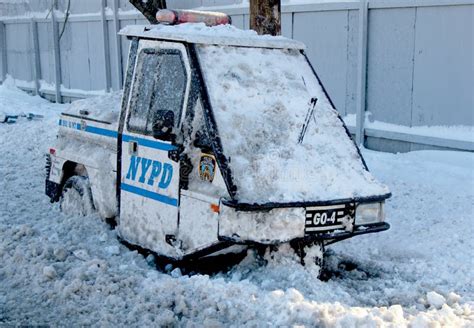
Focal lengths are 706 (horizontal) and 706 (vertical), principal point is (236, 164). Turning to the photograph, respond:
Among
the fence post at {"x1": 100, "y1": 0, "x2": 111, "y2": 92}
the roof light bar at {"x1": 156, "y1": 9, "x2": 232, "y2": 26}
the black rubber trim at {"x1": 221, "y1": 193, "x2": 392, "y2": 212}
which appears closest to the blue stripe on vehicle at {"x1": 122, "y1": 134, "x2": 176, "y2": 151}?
the black rubber trim at {"x1": 221, "y1": 193, "x2": 392, "y2": 212}

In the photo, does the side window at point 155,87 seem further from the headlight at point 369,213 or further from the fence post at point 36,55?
the fence post at point 36,55

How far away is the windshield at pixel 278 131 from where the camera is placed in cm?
528

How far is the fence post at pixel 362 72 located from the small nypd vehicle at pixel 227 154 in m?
4.91

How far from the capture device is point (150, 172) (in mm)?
5949

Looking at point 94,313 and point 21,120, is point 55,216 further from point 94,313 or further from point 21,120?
point 21,120

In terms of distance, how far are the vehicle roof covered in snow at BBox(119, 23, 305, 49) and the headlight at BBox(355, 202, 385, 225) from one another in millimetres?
1612

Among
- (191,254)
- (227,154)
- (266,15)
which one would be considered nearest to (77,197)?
(191,254)

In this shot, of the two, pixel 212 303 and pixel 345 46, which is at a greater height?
pixel 345 46

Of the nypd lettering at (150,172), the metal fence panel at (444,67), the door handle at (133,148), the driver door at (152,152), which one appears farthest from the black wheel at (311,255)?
the metal fence panel at (444,67)

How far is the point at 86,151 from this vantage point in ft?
23.2

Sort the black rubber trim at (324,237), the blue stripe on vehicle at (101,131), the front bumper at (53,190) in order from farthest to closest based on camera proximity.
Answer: the front bumper at (53,190), the blue stripe on vehicle at (101,131), the black rubber trim at (324,237)

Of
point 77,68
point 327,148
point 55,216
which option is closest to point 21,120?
point 77,68

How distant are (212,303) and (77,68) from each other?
14.8 m

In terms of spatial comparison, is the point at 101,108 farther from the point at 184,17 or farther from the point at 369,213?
the point at 369,213
